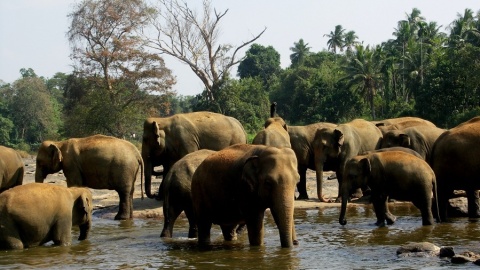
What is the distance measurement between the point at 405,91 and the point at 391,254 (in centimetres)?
5814

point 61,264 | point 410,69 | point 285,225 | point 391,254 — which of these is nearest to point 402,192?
point 391,254

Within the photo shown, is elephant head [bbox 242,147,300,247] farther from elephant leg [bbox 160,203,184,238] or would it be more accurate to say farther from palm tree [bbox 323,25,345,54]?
palm tree [bbox 323,25,345,54]

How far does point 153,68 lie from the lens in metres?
45.2

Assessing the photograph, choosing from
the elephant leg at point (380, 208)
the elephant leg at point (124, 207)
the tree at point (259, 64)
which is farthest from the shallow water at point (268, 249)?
the tree at point (259, 64)

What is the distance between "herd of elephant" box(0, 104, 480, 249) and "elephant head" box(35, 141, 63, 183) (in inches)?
0.8

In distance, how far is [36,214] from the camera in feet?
36.7

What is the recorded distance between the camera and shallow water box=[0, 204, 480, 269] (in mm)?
9734

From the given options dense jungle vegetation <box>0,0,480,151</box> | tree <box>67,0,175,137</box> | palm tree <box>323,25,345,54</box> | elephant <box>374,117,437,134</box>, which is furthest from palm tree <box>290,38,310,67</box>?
elephant <box>374,117,437,134</box>

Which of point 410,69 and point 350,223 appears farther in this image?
point 410,69

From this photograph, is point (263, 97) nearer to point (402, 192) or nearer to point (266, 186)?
point (402, 192)

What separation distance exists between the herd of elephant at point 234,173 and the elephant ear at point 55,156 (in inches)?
0.8

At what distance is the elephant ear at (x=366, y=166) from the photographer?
1319cm

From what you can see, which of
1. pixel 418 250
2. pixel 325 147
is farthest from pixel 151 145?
pixel 418 250

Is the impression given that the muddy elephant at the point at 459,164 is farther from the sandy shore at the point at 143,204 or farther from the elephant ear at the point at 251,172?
the elephant ear at the point at 251,172
